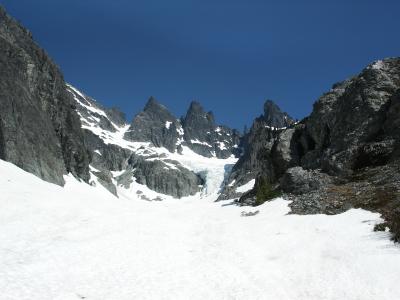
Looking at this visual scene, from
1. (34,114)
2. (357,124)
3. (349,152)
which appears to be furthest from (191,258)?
(34,114)

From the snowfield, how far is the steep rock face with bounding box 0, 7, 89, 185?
137 feet

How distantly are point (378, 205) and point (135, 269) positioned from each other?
18.0 metres

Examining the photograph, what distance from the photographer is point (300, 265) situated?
19219 millimetres

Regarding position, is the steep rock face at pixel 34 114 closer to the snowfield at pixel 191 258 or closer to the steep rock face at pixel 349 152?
the steep rock face at pixel 349 152

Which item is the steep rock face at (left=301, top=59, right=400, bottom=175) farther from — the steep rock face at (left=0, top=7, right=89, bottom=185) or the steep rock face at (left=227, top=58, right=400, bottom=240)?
the steep rock face at (left=0, top=7, right=89, bottom=185)

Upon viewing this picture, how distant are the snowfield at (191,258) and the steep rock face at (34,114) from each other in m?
41.9

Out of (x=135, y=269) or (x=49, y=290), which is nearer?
(x=49, y=290)

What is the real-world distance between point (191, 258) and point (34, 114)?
236ft

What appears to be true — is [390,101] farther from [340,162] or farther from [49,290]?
[49,290]

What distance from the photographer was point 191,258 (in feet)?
67.8

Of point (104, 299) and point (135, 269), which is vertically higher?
point (135, 269)

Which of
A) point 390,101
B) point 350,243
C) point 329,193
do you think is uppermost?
point 390,101

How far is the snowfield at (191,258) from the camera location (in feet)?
51.1

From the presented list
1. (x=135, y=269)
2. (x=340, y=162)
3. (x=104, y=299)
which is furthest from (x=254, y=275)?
(x=340, y=162)
